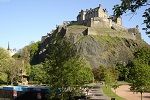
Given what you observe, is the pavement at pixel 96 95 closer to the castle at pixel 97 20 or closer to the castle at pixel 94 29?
the castle at pixel 94 29

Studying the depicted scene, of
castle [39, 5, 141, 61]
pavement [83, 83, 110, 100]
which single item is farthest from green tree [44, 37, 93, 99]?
castle [39, 5, 141, 61]

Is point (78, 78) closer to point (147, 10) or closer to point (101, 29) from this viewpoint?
point (147, 10)

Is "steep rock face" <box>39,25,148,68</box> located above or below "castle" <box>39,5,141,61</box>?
below

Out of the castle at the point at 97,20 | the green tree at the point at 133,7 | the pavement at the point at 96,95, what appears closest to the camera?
the green tree at the point at 133,7

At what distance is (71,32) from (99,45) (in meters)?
16.0

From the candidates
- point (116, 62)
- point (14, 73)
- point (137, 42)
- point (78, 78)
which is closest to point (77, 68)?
point (78, 78)

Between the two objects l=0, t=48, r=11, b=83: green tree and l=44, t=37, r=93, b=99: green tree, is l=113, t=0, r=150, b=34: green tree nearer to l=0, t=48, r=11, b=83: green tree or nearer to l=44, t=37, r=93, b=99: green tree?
l=44, t=37, r=93, b=99: green tree

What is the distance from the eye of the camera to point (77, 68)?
36.8 meters

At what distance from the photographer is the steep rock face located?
167 meters

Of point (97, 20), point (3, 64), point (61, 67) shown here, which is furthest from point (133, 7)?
point (97, 20)

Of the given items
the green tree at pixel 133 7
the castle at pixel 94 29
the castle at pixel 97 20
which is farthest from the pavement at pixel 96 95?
the castle at pixel 97 20

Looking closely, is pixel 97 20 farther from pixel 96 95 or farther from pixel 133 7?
pixel 133 7

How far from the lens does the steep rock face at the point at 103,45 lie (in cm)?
16721

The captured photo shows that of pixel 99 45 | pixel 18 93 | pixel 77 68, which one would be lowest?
pixel 18 93
